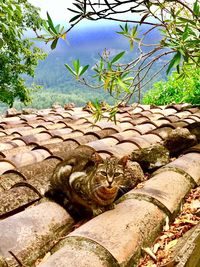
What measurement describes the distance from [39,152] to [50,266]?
2.49m

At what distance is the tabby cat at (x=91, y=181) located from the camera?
2.67 meters

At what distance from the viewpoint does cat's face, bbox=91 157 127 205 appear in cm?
265

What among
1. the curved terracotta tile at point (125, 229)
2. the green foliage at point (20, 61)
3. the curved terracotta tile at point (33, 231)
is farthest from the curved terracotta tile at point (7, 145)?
the green foliage at point (20, 61)

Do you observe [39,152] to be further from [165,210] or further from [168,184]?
[165,210]

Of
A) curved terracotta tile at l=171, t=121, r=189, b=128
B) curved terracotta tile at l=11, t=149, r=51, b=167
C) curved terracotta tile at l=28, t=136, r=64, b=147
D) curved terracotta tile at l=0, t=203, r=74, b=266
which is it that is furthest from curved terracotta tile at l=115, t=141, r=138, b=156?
curved terracotta tile at l=0, t=203, r=74, b=266

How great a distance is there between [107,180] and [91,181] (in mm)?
119

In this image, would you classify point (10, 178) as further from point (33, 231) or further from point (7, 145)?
point (7, 145)

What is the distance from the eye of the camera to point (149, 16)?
335cm

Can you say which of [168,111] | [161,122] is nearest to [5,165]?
[161,122]

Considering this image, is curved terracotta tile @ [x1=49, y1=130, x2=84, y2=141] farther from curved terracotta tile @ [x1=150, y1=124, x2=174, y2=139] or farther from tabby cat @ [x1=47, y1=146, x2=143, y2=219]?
tabby cat @ [x1=47, y1=146, x2=143, y2=219]

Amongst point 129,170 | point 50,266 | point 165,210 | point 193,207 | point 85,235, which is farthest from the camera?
point 129,170

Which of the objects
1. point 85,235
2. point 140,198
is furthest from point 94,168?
point 85,235

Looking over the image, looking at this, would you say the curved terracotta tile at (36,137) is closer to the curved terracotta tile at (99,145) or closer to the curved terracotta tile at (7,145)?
the curved terracotta tile at (7,145)

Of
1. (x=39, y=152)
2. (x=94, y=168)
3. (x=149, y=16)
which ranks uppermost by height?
(x=149, y=16)
